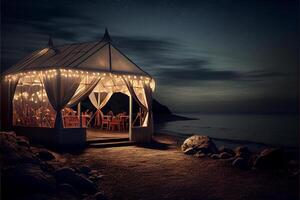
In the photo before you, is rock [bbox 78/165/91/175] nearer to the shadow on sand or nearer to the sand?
the sand

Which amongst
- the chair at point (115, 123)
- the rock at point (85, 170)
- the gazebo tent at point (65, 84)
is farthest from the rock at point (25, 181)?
the chair at point (115, 123)

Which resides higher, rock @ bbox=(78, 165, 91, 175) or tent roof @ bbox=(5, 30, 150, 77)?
tent roof @ bbox=(5, 30, 150, 77)

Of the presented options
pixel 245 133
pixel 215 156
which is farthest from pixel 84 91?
pixel 245 133

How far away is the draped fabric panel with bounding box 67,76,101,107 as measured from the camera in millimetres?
12070

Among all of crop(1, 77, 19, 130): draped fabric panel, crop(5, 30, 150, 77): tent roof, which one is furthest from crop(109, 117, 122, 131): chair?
crop(1, 77, 19, 130): draped fabric panel

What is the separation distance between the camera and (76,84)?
11945mm

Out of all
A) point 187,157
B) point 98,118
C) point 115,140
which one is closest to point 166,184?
point 187,157

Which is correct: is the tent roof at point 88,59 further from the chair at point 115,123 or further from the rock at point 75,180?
the rock at point 75,180

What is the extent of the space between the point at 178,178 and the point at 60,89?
18.1 feet

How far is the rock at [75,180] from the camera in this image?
6.92 meters

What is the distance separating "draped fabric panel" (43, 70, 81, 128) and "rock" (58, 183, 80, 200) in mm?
5221

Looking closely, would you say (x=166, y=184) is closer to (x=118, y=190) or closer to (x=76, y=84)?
(x=118, y=190)

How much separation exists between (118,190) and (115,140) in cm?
591

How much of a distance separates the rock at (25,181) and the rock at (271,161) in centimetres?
532
